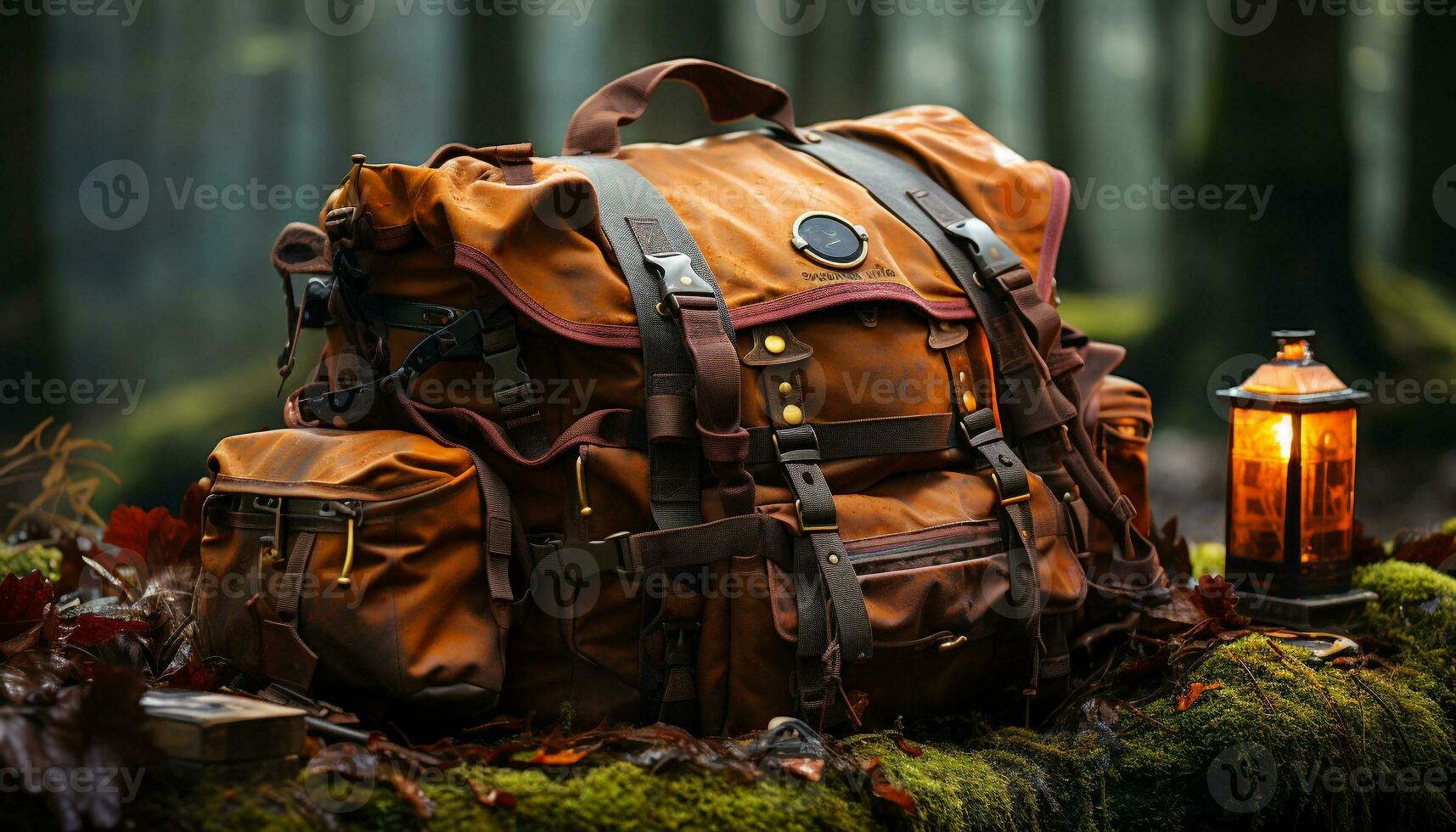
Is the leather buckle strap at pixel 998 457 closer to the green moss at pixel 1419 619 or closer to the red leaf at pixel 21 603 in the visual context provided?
the green moss at pixel 1419 619

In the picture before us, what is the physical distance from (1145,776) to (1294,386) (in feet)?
3.36

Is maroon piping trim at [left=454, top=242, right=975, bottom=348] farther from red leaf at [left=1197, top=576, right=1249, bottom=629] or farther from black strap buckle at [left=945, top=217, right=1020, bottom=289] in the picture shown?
red leaf at [left=1197, top=576, right=1249, bottom=629]

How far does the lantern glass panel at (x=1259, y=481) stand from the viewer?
2.64m

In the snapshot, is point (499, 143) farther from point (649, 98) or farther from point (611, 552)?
point (611, 552)

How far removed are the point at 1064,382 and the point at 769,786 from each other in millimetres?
1212

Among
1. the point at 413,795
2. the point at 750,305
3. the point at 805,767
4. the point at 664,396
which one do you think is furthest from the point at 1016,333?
the point at 413,795

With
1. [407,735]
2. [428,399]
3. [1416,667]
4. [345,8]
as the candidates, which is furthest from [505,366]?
[345,8]

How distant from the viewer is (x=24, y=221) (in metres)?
5.23

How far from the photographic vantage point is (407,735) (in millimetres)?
1992

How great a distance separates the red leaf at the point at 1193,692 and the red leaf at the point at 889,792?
27.9 inches

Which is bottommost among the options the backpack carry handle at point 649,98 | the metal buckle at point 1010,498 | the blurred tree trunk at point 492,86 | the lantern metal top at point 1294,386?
the metal buckle at point 1010,498

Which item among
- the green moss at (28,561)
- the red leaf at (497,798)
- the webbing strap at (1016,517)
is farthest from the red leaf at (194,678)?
the webbing strap at (1016,517)

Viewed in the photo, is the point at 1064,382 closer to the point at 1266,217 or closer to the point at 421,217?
the point at 421,217

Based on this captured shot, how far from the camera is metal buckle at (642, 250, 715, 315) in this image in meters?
2.02
